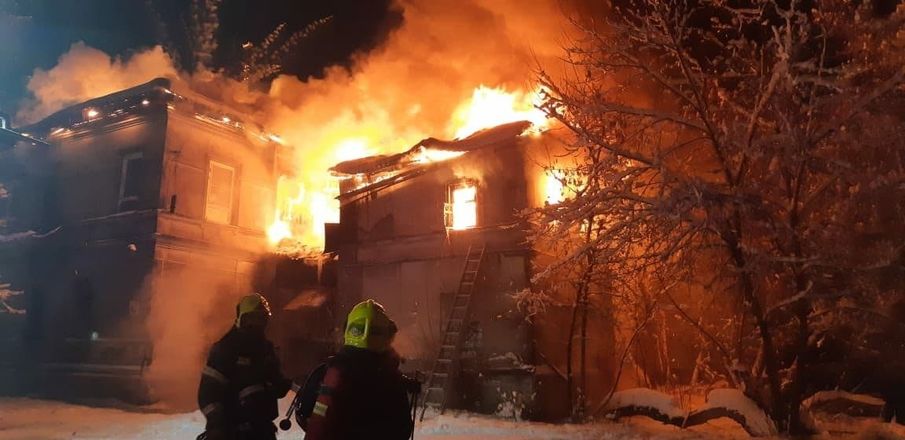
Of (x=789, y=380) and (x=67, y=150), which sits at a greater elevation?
(x=67, y=150)

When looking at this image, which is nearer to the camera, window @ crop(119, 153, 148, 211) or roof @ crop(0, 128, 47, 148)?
window @ crop(119, 153, 148, 211)

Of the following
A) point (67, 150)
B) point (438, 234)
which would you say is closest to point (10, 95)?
point (67, 150)

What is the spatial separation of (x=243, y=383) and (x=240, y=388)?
0.04 meters

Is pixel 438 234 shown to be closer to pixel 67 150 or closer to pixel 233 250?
pixel 233 250

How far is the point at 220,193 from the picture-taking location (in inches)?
747

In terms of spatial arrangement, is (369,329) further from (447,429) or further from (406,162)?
(406,162)

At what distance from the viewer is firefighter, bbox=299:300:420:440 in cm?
296

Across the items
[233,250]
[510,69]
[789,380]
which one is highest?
[510,69]

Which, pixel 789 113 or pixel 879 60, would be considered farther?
pixel 879 60

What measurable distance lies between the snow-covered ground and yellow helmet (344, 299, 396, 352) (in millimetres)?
7962

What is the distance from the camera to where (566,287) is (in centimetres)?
1448

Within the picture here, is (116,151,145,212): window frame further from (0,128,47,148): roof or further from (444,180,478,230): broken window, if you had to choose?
(444,180,478,230): broken window

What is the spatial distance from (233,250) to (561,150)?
10.9 metres

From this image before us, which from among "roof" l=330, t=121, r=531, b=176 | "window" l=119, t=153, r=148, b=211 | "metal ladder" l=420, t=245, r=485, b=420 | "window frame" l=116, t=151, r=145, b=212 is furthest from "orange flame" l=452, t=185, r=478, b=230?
"window frame" l=116, t=151, r=145, b=212
